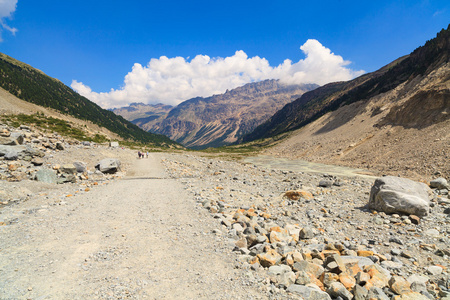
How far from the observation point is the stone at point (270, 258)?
696 cm

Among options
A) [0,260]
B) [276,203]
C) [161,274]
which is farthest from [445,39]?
[0,260]

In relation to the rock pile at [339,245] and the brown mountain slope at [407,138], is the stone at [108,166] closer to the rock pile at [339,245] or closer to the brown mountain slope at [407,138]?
the rock pile at [339,245]

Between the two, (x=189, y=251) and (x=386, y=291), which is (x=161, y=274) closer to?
(x=189, y=251)

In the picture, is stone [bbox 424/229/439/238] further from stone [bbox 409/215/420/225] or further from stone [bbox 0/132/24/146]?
stone [bbox 0/132/24/146]

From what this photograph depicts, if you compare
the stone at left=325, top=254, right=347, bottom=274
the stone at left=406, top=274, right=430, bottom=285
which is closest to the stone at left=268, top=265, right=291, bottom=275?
the stone at left=325, top=254, right=347, bottom=274

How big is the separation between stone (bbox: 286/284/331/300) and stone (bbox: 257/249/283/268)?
3.58ft

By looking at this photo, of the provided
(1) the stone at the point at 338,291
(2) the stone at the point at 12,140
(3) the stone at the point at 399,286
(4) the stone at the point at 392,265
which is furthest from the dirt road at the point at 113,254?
(2) the stone at the point at 12,140

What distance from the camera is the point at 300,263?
23.0 feet

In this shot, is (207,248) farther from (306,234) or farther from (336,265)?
(306,234)

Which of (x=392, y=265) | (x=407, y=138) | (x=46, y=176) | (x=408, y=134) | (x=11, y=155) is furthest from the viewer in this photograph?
(x=408, y=134)

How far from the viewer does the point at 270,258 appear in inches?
281

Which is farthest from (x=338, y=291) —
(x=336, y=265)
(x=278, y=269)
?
(x=278, y=269)

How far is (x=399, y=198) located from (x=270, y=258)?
11.2m

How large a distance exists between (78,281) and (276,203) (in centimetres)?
1372
